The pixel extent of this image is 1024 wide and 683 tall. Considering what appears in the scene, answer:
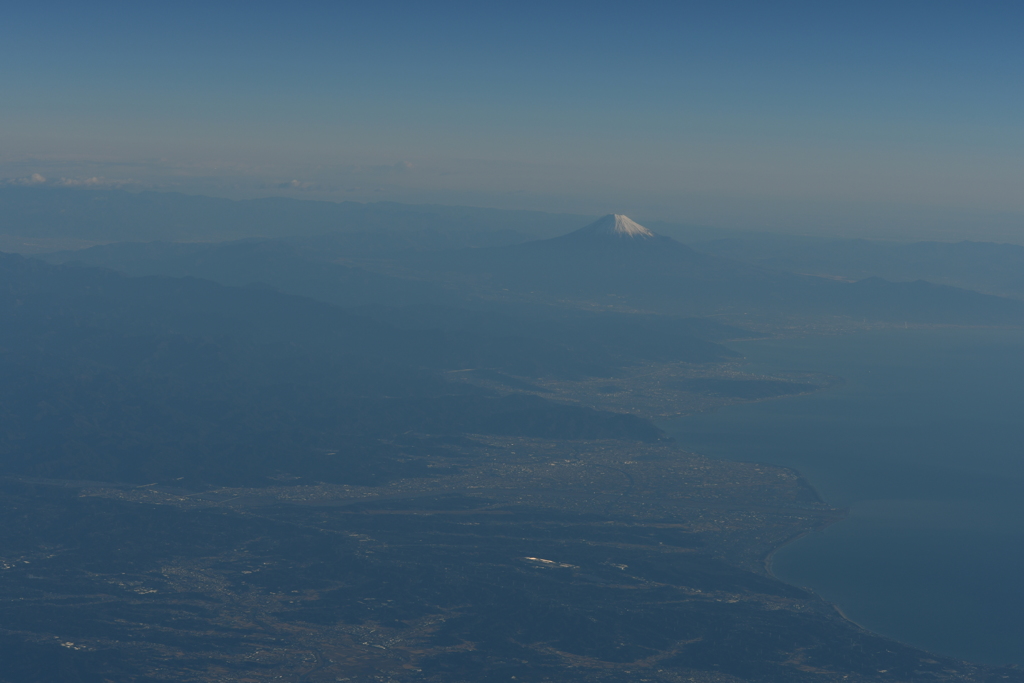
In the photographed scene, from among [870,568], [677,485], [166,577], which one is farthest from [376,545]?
[870,568]

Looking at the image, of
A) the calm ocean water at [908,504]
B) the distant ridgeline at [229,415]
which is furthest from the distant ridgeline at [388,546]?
the calm ocean water at [908,504]

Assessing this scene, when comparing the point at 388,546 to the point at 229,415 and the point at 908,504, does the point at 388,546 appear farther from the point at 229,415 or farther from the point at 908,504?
the point at 908,504

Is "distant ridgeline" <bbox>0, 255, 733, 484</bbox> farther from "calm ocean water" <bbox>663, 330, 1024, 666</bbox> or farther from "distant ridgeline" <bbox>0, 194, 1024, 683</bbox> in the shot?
"calm ocean water" <bbox>663, 330, 1024, 666</bbox>

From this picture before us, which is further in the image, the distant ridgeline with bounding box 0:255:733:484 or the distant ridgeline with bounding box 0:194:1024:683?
the distant ridgeline with bounding box 0:255:733:484

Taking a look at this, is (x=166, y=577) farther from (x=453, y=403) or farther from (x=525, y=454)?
(x=453, y=403)

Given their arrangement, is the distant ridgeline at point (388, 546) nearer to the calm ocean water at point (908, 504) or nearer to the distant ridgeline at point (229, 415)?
the distant ridgeline at point (229, 415)

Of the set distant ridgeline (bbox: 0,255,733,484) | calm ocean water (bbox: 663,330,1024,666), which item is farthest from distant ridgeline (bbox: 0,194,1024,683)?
calm ocean water (bbox: 663,330,1024,666)

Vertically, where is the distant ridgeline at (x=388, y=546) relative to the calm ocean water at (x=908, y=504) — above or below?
below

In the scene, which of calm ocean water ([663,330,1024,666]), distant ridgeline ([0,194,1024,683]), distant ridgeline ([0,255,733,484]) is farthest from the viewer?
distant ridgeline ([0,255,733,484])
